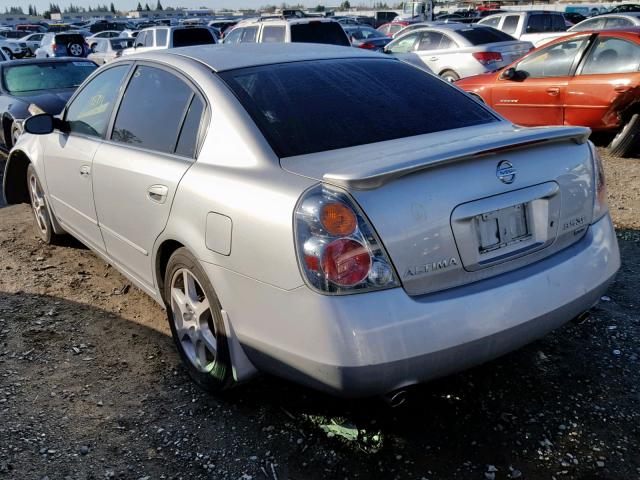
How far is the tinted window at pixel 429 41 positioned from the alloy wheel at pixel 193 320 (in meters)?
11.2

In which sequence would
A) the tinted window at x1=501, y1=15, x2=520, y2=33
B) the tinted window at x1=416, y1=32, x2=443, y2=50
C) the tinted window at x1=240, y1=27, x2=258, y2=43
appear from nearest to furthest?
the tinted window at x1=416, y1=32, x2=443, y2=50 → the tinted window at x1=240, y1=27, x2=258, y2=43 → the tinted window at x1=501, y1=15, x2=520, y2=33

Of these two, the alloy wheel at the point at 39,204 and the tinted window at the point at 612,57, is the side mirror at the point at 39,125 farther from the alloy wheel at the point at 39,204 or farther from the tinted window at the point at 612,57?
A: the tinted window at the point at 612,57

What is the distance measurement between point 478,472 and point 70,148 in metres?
3.27

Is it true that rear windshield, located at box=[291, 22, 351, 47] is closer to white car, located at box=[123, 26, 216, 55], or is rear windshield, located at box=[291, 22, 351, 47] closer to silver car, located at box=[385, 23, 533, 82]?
silver car, located at box=[385, 23, 533, 82]

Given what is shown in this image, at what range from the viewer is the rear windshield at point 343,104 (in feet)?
9.07

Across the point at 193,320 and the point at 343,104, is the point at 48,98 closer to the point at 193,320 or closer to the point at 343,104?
the point at 193,320

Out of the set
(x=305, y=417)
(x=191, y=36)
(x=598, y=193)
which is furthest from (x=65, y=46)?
(x=598, y=193)

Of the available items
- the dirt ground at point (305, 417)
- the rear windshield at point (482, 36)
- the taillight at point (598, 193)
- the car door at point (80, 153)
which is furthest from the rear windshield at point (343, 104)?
the rear windshield at point (482, 36)

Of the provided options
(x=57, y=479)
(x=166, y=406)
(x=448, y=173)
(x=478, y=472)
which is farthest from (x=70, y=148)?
(x=478, y=472)

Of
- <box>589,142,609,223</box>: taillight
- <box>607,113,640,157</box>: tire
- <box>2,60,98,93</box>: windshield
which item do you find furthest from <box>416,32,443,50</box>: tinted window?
<box>589,142,609,223</box>: taillight

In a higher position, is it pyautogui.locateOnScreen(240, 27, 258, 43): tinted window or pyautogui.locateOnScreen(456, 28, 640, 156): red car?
pyautogui.locateOnScreen(240, 27, 258, 43): tinted window

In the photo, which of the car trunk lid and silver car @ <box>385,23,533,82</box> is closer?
the car trunk lid

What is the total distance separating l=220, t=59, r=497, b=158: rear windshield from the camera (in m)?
2.76

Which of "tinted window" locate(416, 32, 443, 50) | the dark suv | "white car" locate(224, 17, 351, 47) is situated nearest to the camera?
"white car" locate(224, 17, 351, 47)
